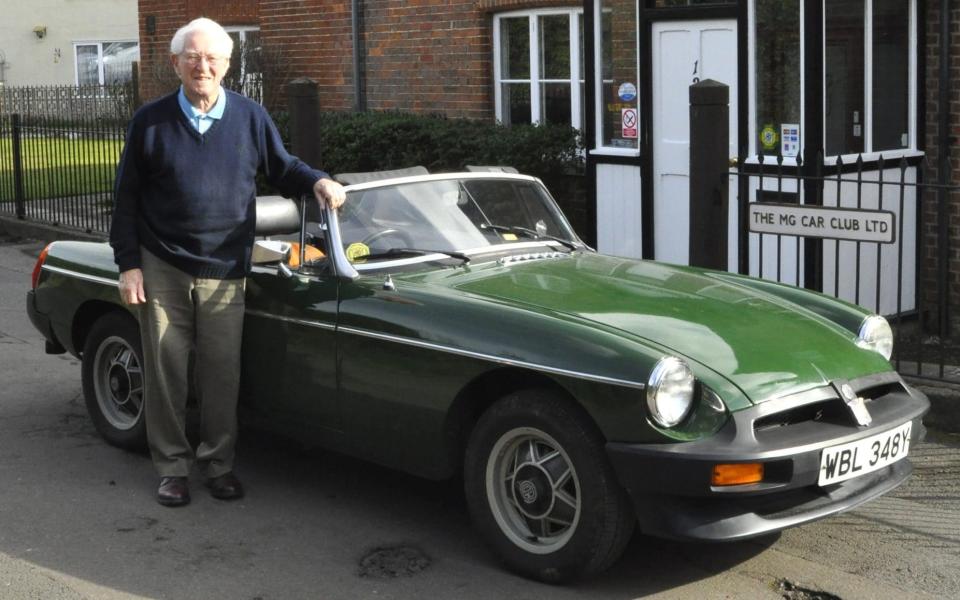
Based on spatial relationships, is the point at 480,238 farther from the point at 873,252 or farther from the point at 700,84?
the point at 873,252

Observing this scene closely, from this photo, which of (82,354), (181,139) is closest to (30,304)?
(82,354)

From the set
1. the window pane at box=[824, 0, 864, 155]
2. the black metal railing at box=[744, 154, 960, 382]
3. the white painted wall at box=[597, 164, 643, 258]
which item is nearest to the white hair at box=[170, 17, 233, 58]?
the black metal railing at box=[744, 154, 960, 382]

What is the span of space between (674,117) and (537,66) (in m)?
2.42

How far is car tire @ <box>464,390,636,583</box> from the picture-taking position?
4.57 meters

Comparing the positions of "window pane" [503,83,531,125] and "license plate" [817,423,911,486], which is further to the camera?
"window pane" [503,83,531,125]

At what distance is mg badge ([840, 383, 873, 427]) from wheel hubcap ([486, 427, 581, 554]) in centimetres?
102

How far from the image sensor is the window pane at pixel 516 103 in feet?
41.6

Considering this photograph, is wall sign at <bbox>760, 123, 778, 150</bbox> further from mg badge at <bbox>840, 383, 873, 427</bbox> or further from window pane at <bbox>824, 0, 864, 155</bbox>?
mg badge at <bbox>840, 383, 873, 427</bbox>

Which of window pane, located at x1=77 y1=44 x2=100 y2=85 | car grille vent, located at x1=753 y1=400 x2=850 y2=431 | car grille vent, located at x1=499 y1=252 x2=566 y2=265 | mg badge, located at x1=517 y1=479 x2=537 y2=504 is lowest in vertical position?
mg badge, located at x1=517 y1=479 x2=537 y2=504

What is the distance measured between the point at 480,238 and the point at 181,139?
135 centimetres

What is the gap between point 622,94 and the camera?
10.8 meters

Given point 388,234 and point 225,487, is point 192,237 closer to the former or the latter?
point 388,234

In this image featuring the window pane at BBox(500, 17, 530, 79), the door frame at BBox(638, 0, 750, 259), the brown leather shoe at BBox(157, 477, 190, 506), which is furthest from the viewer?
the window pane at BBox(500, 17, 530, 79)

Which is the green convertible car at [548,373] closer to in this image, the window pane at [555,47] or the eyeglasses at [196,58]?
the eyeglasses at [196,58]
